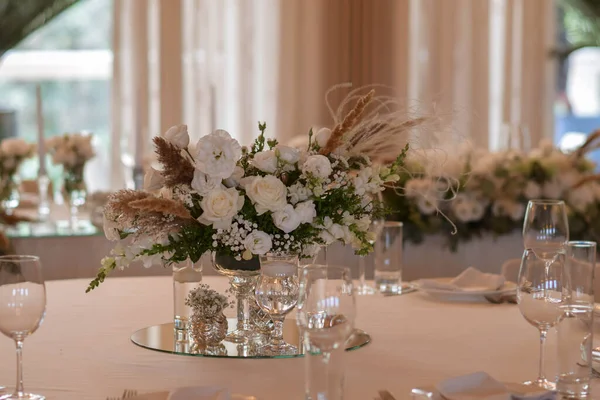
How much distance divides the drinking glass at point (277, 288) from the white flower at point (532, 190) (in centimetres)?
219

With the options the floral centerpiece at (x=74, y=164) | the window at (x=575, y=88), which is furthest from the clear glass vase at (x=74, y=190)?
the window at (x=575, y=88)

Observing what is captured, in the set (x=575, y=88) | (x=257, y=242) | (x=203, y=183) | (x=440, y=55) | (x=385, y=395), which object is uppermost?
(x=440, y=55)

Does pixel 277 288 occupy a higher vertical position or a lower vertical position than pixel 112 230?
lower

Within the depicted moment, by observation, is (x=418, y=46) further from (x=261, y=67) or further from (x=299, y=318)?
(x=299, y=318)

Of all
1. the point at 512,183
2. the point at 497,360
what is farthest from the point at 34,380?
the point at 512,183

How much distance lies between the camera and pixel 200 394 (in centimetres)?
138

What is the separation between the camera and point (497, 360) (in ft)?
5.82

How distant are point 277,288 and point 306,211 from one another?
154 mm

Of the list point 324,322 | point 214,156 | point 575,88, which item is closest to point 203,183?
point 214,156

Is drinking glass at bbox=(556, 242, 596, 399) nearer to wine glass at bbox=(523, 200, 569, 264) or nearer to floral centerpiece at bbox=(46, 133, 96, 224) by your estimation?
wine glass at bbox=(523, 200, 569, 264)

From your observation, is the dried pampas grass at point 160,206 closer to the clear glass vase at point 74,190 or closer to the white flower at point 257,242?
A: the white flower at point 257,242

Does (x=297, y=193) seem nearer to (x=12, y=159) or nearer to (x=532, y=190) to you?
(x=532, y=190)

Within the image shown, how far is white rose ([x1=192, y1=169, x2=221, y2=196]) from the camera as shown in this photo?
1.74 metres

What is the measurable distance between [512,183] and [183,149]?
7.32 feet
